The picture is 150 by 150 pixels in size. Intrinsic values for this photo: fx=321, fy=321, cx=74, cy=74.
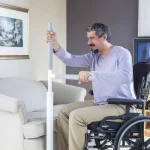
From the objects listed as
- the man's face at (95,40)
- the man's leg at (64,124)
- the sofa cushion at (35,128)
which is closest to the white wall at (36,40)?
the sofa cushion at (35,128)

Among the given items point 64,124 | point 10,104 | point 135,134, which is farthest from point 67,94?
point 135,134

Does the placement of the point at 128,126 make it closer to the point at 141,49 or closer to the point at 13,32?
the point at 13,32

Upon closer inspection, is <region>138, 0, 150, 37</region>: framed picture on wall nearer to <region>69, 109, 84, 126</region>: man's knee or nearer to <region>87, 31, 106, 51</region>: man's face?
<region>87, 31, 106, 51</region>: man's face

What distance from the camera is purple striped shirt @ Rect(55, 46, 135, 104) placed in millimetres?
2211

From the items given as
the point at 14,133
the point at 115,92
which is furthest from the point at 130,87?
the point at 14,133

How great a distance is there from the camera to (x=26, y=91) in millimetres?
3330

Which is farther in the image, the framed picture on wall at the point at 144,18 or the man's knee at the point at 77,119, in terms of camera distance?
the framed picture on wall at the point at 144,18

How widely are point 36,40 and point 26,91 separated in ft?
3.18

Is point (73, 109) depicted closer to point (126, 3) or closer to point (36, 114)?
point (36, 114)

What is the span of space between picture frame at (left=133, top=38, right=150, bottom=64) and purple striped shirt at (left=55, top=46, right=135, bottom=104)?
64.5 inches

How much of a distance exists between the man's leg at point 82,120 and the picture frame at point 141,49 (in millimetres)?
1903

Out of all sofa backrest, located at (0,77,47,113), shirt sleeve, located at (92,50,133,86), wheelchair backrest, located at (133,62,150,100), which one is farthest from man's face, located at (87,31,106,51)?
sofa backrest, located at (0,77,47,113)

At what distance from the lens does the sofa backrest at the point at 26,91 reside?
3.17 metres

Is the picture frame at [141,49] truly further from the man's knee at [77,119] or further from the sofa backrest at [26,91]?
the man's knee at [77,119]
